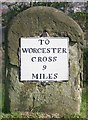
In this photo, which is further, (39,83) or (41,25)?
(39,83)

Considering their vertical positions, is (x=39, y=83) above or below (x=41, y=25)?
below

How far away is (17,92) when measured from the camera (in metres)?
6.31

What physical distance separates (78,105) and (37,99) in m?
0.59

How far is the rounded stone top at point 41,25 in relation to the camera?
6.14 meters

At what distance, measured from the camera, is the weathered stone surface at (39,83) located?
6148mm

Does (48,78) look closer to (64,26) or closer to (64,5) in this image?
(64,26)

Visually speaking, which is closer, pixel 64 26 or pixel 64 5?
pixel 64 26

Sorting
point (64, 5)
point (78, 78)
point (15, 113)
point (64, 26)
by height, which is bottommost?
point (15, 113)

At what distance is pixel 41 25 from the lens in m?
6.17

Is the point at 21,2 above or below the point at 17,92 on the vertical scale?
above

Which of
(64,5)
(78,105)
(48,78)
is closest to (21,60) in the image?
(48,78)

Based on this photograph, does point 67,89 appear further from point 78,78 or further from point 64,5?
point 64,5

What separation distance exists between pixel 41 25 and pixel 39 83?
80 cm

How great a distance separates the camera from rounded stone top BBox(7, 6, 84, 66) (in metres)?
6.14
